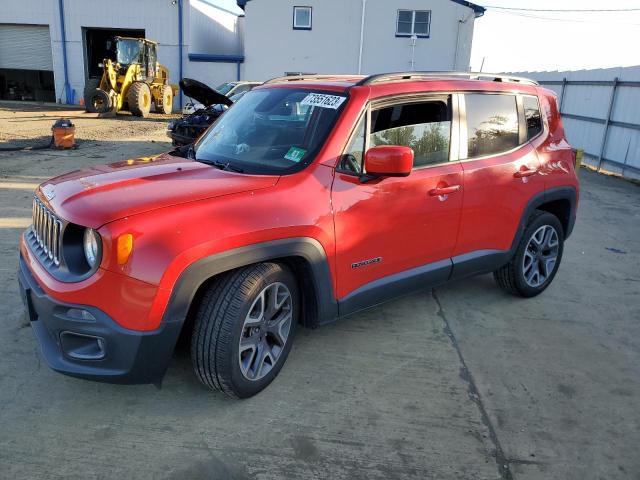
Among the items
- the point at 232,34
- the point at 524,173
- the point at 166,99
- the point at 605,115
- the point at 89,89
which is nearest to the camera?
the point at 524,173

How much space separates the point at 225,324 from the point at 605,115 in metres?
13.5

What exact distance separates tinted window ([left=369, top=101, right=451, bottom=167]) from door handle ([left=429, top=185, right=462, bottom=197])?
196mm

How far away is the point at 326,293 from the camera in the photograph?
320cm

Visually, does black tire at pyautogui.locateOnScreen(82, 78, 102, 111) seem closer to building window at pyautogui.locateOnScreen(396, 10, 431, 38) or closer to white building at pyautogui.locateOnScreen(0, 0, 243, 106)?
white building at pyautogui.locateOnScreen(0, 0, 243, 106)

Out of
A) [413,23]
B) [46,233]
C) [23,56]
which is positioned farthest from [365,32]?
[46,233]

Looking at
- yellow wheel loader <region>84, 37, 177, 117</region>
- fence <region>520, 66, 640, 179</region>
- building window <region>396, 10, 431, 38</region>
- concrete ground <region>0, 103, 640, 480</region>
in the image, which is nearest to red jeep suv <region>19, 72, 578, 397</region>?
concrete ground <region>0, 103, 640, 480</region>

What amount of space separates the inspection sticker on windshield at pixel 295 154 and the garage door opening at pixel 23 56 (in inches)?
1304

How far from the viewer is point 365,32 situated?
85.2ft

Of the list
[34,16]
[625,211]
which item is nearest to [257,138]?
[625,211]

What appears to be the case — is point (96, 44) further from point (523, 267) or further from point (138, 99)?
point (523, 267)

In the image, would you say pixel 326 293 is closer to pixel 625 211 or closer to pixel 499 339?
pixel 499 339

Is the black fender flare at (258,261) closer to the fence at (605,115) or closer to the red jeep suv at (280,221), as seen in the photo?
the red jeep suv at (280,221)

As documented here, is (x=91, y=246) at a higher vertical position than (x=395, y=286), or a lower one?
higher

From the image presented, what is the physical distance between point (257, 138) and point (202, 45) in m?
30.0
